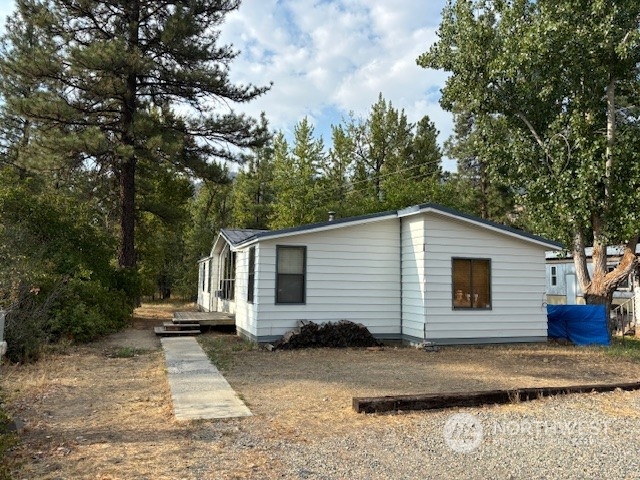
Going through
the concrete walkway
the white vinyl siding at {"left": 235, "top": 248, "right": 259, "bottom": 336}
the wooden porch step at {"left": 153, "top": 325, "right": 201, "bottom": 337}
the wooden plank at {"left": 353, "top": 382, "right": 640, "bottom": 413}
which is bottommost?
the wooden porch step at {"left": 153, "top": 325, "right": 201, "bottom": 337}

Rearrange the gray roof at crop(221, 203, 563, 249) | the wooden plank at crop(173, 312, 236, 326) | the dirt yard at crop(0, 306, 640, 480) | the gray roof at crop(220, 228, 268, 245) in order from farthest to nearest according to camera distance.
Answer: the gray roof at crop(220, 228, 268, 245) → the wooden plank at crop(173, 312, 236, 326) → the gray roof at crop(221, 203, 563, 249) → the dirt yard at crop(0, 306, 640, 480)

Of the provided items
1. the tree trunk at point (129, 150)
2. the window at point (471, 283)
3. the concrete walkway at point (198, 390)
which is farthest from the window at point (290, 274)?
the tree trunk at point (129, 150)

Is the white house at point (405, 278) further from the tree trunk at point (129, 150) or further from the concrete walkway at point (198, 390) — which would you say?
the tree trunk at point (129, 150)

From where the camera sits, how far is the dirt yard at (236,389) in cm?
373

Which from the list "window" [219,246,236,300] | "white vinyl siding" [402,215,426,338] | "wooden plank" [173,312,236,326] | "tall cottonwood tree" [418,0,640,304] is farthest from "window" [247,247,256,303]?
"tall cottonwood tree" [418,0,640,304]

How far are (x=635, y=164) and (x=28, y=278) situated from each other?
44.4 ft

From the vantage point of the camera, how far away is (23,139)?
22.2 metres

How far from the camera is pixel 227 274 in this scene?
15.4m

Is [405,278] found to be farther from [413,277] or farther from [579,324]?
[579,324]

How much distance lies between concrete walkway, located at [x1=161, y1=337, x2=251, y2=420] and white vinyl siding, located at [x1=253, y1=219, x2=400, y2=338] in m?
1.90

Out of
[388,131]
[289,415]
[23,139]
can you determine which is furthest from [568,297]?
[23,139]

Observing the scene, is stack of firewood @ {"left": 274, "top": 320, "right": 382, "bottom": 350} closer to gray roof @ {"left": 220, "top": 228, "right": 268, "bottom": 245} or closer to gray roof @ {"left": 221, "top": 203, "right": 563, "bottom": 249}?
gray roof @ {"left": 221, "top": 203, "right": 563, "bottom": 249}

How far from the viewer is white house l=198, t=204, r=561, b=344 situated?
10445 millimetres

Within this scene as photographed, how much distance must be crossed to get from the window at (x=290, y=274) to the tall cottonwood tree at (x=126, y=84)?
23.1 feet
